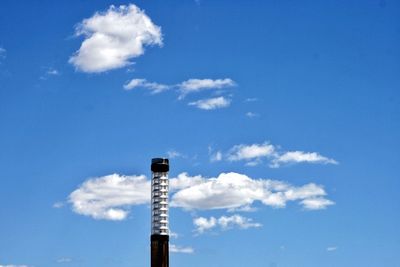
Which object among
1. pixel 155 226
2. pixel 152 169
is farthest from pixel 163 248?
pixel 152 169

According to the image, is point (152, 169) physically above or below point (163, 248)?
above

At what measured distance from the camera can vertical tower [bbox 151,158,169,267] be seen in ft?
370

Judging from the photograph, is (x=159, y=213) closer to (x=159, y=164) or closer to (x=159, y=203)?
(x=159, y=203)

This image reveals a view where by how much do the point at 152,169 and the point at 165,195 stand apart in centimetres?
390

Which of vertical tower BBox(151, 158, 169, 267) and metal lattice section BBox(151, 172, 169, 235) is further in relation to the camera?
metal lattice section BBox(151, 172, 169, 235)

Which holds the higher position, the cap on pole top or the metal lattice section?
the cap on pole top

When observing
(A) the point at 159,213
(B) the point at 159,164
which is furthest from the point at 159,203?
(B) the point at 159,164

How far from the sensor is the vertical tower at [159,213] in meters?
113

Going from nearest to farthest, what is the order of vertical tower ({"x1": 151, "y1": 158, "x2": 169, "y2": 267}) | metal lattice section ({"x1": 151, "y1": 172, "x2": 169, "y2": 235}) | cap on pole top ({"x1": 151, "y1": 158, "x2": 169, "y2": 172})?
vertical tower ({"x1": 151, "y1": 158, "x2": 169, "y2": 267})
metal lattice section ({"x1": 151, "y1": 172, "x2": 169, "y2": 235})
cap on pole top ({"x1": 151, "y1": 158, "x2": 169, "y2": 172})

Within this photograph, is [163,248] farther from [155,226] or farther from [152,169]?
[152,169]

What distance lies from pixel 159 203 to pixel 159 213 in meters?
1.28

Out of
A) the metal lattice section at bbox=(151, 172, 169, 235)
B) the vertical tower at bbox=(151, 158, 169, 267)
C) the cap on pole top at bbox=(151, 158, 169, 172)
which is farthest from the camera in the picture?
the cap on pole top at bbox=(151, 158, 169, 172)

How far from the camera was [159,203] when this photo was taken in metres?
116

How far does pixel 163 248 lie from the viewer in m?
113
